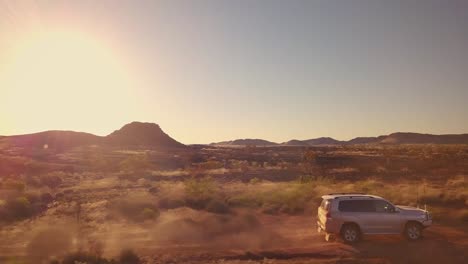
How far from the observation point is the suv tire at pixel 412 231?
19.3 metres

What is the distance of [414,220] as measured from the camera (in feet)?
63.6

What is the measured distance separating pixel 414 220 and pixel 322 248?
4022mm

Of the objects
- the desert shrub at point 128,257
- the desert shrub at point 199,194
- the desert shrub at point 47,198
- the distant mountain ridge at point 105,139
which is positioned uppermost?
the distant mountain ridge at point 105,139

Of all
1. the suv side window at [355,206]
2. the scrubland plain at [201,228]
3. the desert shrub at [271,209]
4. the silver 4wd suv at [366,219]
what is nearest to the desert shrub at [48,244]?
the scrubland plain at [201,228]

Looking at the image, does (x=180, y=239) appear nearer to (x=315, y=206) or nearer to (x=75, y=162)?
(x=315, y=206)

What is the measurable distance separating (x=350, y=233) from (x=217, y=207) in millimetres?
12646

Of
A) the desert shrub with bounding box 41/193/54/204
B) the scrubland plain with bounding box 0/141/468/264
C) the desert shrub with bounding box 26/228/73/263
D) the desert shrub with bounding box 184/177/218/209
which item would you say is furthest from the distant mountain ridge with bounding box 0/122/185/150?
the desert shrub with bounding box 26/228/73/263

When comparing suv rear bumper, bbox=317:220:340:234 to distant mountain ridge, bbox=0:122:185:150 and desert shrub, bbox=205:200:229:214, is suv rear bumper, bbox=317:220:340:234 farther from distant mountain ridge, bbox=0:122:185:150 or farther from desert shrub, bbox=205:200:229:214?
distant mountain ridge, bbox=0:122:185:150

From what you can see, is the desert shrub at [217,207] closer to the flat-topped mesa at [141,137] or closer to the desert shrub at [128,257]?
the desert shrub at [128,257]

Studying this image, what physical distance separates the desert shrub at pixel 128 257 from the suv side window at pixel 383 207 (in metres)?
9.73

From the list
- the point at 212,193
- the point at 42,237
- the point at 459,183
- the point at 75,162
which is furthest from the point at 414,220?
the point at 75,162

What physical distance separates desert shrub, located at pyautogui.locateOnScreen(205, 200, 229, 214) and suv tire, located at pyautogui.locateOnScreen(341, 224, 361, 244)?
11831 millimetres

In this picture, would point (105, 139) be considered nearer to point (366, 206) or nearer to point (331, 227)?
point (331, 227)

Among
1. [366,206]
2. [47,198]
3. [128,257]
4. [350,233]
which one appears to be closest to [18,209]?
[47,198]
